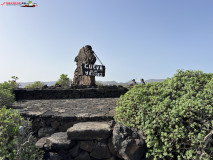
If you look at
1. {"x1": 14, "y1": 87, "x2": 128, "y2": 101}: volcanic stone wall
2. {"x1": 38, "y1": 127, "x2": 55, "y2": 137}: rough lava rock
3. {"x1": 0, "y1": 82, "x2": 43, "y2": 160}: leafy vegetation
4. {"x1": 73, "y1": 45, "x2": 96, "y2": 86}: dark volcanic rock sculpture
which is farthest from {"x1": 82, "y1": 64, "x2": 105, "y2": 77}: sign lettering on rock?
{"x1": 0, "y1": 82, "x2": 43, "y2": 160}: leafy vegetation

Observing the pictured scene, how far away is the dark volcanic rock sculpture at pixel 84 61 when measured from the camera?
44.9 ft

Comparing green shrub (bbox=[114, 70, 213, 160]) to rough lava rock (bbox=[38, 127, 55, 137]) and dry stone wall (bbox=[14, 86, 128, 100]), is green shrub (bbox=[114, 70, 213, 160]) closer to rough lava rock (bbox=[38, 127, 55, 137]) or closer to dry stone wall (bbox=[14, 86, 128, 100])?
rough lava rock (bbox=[38, 127, 55, 137])

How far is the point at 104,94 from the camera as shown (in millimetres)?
9016

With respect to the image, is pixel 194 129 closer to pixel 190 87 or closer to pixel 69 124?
pixel 190 87

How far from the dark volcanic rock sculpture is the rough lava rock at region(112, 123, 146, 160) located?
10.7 metres

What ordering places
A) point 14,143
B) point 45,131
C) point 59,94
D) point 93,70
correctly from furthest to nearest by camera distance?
1. point 93,70
2. point 59,94
3. point 45,131
4. point 14,143

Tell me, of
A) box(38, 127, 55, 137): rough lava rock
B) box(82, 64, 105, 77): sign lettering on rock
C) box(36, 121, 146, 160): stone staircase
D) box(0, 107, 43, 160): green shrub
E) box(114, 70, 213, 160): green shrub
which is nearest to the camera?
box(114, 70, 213, 160): green shrub

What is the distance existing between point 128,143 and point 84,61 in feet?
38.6

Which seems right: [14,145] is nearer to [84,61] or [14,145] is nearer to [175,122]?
[175,122]

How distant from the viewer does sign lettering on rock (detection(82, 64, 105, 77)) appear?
13234 mm

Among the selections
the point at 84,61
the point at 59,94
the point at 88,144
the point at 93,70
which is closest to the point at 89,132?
the point at 88,144

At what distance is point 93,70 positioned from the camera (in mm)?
13328

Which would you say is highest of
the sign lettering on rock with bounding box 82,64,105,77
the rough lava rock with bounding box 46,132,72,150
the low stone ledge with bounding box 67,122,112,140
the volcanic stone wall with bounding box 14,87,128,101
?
the sign lettering on rock with bounding box 82,64,105,77

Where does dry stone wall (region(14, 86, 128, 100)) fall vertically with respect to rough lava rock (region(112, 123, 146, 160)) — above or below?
above
